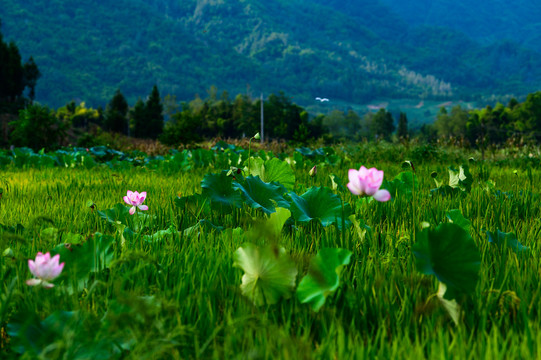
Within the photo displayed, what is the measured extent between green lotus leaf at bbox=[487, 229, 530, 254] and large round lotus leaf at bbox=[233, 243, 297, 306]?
91 cm

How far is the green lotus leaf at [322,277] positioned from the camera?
1079 mm

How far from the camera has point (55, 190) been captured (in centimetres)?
349

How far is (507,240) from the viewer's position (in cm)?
165

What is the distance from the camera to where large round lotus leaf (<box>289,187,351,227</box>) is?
1973 millimetres

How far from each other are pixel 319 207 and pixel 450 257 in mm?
924

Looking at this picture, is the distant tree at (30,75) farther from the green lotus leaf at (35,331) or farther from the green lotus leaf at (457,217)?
the green lotus leaf at (35,331)

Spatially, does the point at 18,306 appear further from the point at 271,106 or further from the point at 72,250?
the point at 271,106

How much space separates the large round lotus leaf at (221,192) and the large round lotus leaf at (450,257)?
122cm

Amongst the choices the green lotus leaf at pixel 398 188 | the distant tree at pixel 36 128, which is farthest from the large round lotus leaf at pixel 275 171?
the distant tree at pixel 36 128

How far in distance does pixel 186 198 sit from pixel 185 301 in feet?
3.80

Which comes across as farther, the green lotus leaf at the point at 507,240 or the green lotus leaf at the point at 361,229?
the green lotus leaf at the point at 361,229

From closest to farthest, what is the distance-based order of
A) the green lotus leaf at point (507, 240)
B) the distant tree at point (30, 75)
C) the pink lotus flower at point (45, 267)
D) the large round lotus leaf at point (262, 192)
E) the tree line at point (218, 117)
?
the pink lotus flower at point (45, 267)
the green lotus leaf at point (507, 240)
the large round lotus leaf at point (262, 192)
the tree line at point (218, 117)
the distant tree at point (30, 75)

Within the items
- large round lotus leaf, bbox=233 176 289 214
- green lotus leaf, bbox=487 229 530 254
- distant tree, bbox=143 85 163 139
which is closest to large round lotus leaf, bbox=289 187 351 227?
large round lotus leaf, bbox=233 176 289 214

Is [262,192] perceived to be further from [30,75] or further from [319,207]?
[30,75]
